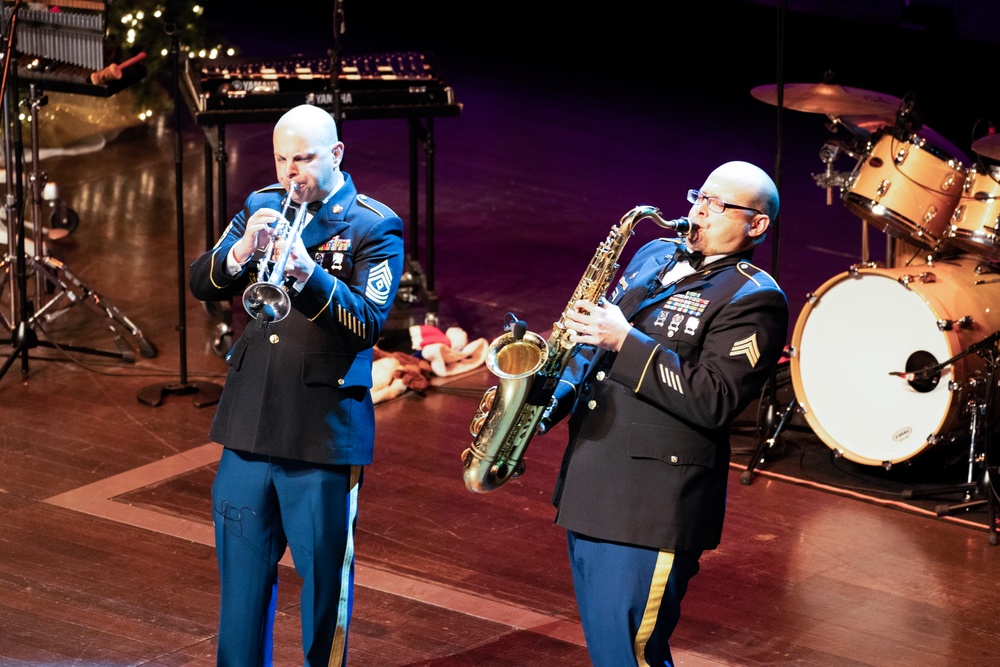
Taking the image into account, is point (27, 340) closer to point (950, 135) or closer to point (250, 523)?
point (250, 523)

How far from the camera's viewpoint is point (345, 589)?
4.11 metres

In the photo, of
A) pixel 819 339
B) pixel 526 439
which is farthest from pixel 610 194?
pixel 526 439

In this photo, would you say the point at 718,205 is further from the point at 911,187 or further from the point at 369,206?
the point at 911,187

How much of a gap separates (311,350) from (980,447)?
3.59 meters

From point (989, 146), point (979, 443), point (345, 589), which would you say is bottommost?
point (979, 443)

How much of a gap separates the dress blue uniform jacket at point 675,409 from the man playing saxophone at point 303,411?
0.67 m

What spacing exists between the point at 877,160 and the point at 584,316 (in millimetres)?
3505

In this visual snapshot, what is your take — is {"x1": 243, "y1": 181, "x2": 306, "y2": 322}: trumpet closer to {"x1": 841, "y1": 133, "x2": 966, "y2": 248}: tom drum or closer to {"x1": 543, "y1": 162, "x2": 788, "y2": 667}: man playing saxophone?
{"x1": 543, "y1": 162, "x2": 788, "y2": 667}: man playing saxophone

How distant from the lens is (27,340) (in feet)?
24.0

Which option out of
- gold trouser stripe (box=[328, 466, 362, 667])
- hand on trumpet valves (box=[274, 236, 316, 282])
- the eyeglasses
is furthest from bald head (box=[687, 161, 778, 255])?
gold trouser stripe (box=[328, 466, 362, 667])

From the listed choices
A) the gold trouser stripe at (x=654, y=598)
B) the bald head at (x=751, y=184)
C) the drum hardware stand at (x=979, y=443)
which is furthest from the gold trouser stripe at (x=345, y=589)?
the drum hardware stand at (x=979, y=443)

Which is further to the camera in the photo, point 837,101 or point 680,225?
point 837,101

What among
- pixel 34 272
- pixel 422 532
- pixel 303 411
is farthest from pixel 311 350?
pixel 34 272

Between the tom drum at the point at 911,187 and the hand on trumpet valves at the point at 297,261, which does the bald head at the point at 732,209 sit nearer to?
the hand on trumpet valves at the point at 297,261
